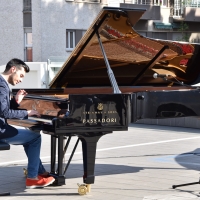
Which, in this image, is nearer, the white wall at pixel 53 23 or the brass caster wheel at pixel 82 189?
the brass caster wheel at pixel 82 189

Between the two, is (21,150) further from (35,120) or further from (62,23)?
(62,23)

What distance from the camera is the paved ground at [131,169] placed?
790 cm

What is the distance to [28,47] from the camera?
117 ft

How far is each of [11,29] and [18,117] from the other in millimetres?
28835

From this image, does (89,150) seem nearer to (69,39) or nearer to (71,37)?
(69,39)

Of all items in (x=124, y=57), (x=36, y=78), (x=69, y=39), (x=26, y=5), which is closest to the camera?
(x=124, y=57)

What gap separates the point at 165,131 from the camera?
49.6 ft

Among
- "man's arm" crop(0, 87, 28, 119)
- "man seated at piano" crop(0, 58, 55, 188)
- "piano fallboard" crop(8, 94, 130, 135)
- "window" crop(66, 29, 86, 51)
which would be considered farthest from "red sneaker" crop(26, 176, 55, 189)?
"window" crop(66, 29, 86, 51)

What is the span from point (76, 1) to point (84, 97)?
29.0 meters

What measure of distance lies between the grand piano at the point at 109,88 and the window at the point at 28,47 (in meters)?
25.5

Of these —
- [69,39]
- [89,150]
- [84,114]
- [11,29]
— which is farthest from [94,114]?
[69,39]

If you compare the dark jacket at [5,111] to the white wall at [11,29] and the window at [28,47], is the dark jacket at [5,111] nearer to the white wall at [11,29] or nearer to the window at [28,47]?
the window at [28,47]

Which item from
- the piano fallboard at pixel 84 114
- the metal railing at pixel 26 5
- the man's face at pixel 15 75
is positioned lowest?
the piano fallboard at pixel 84 114

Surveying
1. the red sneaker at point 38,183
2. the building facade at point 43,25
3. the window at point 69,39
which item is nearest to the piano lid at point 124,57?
the red sneaker at point 38,183
